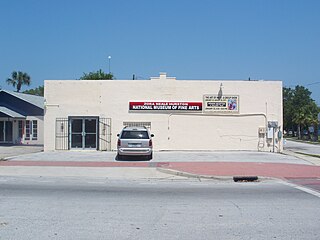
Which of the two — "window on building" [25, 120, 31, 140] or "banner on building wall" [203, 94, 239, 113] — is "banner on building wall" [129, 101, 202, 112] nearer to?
"banner on building wall" [203, 94, 239, 113]

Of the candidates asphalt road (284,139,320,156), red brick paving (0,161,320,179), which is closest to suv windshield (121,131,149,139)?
red brick paving (0,161,320,179)

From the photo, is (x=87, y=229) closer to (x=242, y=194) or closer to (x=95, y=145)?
(x=242, y=194)

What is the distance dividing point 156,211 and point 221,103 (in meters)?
19.2

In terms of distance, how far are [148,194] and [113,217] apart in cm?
321

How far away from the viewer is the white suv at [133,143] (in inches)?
805

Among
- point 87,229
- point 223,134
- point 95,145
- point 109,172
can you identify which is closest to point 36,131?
point 95,145

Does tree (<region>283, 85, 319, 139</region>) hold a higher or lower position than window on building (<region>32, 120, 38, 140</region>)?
higher

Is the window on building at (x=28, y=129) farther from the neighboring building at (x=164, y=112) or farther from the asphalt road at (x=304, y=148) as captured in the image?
the asphalt road at (x=304, y=148)

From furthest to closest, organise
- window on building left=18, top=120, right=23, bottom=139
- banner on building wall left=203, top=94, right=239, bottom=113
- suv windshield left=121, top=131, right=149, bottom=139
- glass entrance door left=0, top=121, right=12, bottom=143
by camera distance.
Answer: window on building left=18, top=120, right=23, bottom=139 < glass entrance door left=0, top=121, right=12, bottom=143 < banner on building wall left=203, top=94, right=239, bottom=113 < suv windshield left=121, top=131, right=149, bottom=139

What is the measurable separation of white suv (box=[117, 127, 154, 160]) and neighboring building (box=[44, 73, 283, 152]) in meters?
6.17

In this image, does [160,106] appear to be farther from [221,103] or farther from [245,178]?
[245,178]

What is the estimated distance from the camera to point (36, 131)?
37.3 meters

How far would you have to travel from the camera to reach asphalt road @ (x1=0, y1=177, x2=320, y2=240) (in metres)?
6.86

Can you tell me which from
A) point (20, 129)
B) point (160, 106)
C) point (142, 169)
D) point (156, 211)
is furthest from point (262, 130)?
point (20, 129)
